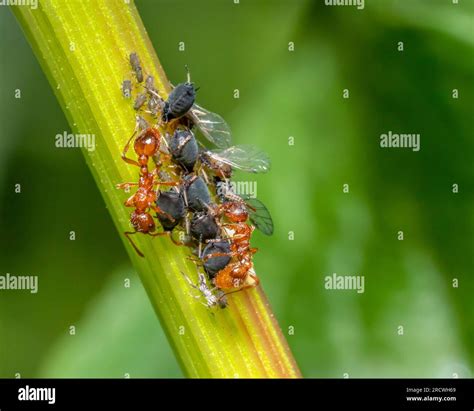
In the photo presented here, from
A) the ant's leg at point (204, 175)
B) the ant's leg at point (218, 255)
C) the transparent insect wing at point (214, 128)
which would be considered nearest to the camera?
the ant's leg at point (218, 255)

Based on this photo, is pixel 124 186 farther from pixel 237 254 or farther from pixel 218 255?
pixel 237 254

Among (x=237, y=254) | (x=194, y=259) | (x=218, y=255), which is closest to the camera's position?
(x=194, y=259)

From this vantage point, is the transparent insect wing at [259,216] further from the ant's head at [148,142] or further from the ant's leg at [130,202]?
the ant's leg at [130,202]

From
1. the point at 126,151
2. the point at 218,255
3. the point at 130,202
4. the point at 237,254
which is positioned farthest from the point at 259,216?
the point at 126,151

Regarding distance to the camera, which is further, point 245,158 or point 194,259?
point 245,158

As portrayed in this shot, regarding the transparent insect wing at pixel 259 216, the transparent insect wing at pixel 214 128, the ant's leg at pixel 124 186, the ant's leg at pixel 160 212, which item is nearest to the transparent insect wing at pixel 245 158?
the transparent insect wing at pixel 214 128

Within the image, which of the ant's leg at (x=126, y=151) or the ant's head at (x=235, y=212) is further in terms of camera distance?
the ant's head at (x=235, y=212)

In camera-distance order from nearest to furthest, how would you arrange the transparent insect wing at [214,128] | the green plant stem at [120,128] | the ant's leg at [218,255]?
the green plant stem at [120,128], the ant's leg at [218,255], the transparent insect wing at [214,128]
